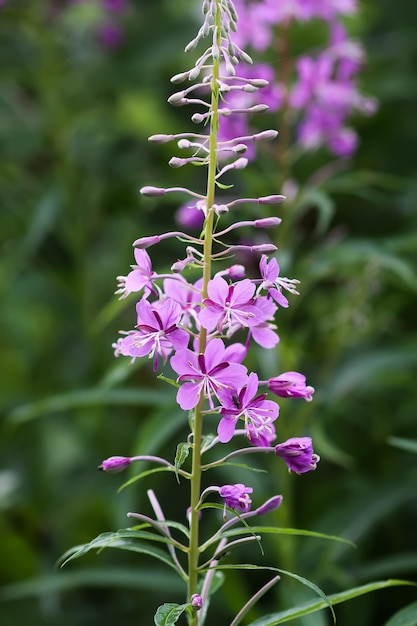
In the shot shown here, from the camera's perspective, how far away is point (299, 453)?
1.44m

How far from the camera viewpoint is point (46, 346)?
4184 millimetres

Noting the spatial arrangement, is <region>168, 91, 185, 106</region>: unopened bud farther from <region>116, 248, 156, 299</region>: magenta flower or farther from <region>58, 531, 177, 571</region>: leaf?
<region>58, 531, 177, 571</region>: leaf

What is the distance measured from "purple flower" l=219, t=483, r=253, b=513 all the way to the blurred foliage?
1.44m

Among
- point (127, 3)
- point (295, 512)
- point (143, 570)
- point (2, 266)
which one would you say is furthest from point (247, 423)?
point (127, 3)

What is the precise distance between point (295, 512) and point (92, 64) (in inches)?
88.1

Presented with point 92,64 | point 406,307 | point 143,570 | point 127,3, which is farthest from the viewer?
point 127,3

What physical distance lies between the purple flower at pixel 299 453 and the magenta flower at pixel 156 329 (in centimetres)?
24

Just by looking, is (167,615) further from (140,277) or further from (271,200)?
(271,200)

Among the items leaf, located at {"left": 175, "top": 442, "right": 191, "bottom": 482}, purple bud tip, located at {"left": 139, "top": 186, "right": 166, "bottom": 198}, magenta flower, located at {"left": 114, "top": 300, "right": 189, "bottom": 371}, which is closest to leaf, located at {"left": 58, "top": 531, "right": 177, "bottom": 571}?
leaf, located at {"left": 175, "top": 442, "right": 191, "bottom": 482}

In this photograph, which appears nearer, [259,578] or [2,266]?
[259,578]

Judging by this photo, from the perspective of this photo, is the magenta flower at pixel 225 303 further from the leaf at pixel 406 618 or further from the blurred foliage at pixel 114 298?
the blurred foliage at pixel 114 298

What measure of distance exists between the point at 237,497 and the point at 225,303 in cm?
31

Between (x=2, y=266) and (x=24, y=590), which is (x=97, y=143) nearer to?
(x=2, y=266)

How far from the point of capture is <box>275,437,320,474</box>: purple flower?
1.44 metres
